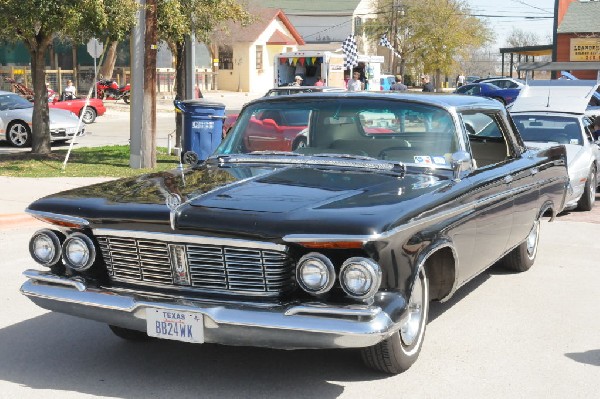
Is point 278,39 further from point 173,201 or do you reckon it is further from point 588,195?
point 173,201

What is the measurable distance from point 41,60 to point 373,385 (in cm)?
1409

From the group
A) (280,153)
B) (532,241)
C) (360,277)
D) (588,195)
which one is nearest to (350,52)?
(588,195)

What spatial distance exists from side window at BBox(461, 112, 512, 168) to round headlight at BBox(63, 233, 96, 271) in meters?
3.33

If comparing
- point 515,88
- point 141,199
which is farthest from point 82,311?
point 515,88

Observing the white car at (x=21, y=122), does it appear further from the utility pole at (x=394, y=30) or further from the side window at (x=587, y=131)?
the utility pole at (x=394, y=30)

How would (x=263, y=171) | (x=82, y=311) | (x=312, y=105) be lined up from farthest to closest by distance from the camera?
A: 1. (x=312, y=105)
2. (x=263, y=171)
3. (x=82, y=311)

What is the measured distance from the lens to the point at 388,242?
4.85 meters

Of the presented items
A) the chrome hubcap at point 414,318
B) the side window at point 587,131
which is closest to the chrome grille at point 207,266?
the chrome hubcap at point 414,318

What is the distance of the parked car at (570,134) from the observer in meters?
12.8

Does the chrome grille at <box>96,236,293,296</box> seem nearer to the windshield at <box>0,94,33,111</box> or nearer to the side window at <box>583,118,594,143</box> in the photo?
the side window at <box>583,118,594,143</box>

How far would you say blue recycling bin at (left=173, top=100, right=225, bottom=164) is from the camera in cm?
1698

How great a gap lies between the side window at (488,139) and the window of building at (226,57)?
54.2 metres

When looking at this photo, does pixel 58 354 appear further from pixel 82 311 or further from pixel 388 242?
pixel 388 242

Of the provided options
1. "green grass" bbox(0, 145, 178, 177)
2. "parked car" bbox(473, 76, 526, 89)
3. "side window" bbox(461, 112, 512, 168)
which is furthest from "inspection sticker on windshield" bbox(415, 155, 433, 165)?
"parked car" bbox(473, 76, 526, 89)
